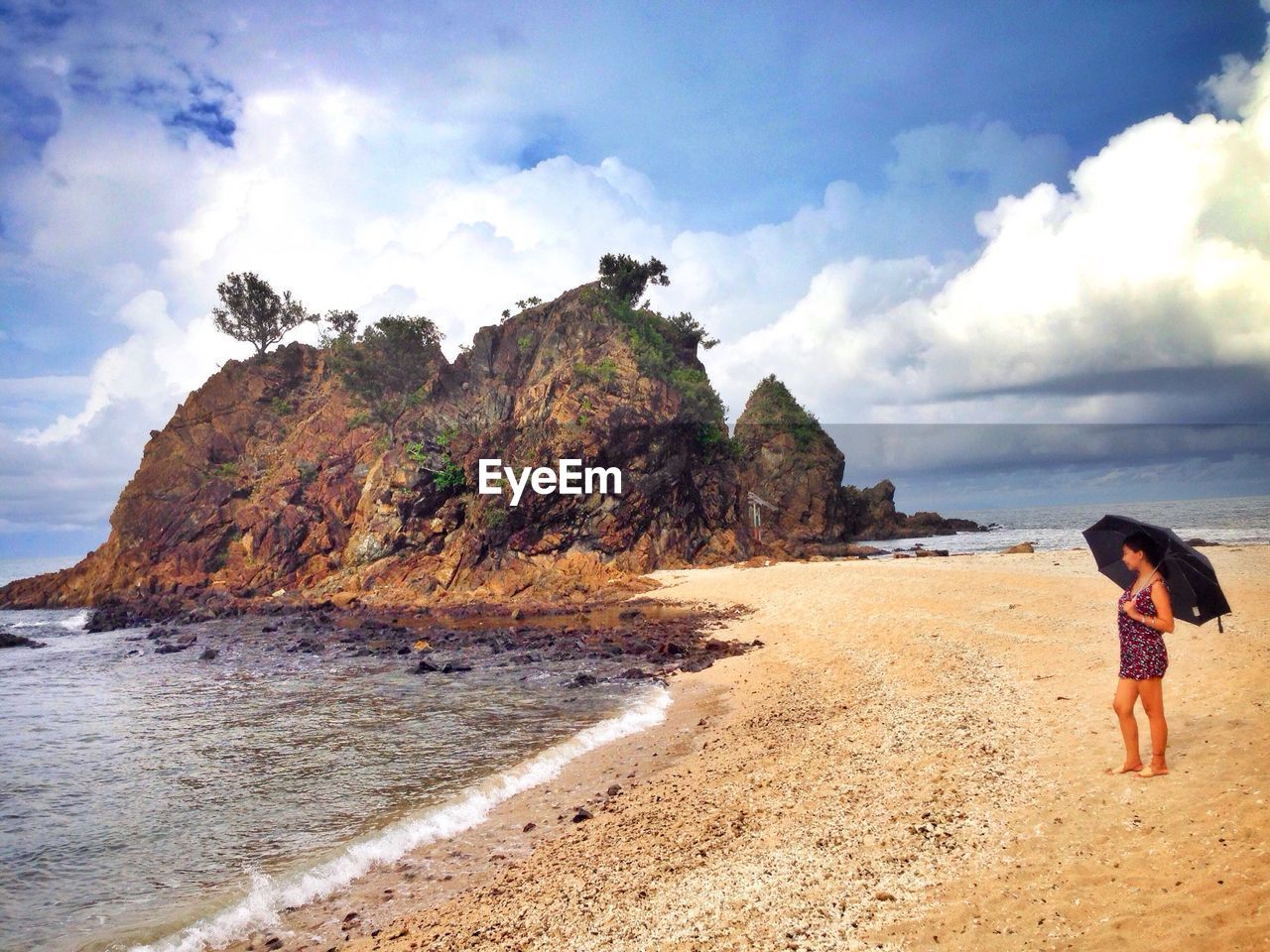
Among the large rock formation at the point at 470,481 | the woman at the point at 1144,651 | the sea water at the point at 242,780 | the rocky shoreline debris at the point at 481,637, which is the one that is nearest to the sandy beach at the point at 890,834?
the woman at the point at 1144,651

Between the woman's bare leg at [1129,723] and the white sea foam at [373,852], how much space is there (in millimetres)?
6903

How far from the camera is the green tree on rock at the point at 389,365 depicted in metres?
52.4

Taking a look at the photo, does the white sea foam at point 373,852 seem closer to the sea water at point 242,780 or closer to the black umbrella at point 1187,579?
the sea water at point 242,780

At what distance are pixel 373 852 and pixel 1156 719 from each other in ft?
26.9

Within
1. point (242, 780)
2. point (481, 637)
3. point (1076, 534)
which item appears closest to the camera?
point (242, 780)

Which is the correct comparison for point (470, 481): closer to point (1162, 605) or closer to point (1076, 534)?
point (1162, 605)

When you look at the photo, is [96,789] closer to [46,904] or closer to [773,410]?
[46,904]

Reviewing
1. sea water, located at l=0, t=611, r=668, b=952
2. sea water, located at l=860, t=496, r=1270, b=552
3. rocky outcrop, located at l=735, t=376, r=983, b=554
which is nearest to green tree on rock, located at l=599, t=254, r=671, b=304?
rocky outcrop, located at l=735, t=376, r=983, b=554

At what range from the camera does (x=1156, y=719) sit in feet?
21.8

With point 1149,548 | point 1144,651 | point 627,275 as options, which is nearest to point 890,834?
point 1144,651

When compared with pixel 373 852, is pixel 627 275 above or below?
above

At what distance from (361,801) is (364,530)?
37052mm

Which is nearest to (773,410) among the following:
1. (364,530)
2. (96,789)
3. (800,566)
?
(800,566)

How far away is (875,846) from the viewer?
19.0 feet
